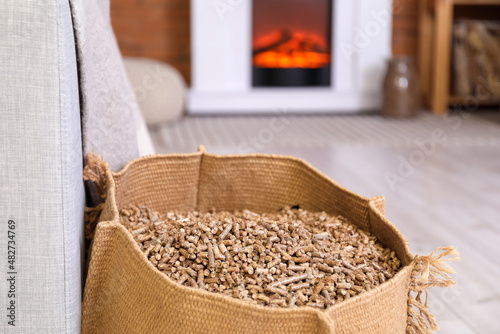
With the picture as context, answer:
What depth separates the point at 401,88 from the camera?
4.06m

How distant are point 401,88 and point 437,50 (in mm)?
414

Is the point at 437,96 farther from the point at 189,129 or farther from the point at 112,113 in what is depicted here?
the point at 112,113

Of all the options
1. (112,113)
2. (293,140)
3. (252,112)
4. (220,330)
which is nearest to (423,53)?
(252,112)

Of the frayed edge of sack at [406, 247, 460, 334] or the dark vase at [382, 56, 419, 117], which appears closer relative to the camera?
the frayed edge of sack at [406, 247, 460, 334]

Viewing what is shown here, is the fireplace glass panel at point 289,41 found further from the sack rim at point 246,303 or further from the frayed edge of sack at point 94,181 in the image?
the sack rim at point 246,303

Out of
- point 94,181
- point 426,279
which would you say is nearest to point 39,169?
point 94,181

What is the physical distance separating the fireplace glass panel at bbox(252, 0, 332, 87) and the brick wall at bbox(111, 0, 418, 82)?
1.64 ft

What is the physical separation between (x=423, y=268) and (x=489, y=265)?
3.07ft

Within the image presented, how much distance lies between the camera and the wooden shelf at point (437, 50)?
164 inches

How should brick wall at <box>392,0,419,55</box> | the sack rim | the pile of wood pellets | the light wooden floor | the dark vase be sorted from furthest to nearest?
1. brick wall at <box>392,0,419,55</box>
2. the dark vase
3. the light wooden floor
4. the pile of wood pellets
5. the sack rim

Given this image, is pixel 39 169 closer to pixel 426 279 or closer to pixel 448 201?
pixel 426 279

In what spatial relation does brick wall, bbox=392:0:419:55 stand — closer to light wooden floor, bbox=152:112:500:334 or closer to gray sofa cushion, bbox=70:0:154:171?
light wooden floor, bbox=152:112:500:334

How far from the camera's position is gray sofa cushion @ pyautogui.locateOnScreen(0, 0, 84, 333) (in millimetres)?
887

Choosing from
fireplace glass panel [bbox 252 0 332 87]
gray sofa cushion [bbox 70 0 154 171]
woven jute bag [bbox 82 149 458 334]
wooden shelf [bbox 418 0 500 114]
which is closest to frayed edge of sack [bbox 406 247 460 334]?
woven jute bag [bbox 82 149 458 334]
